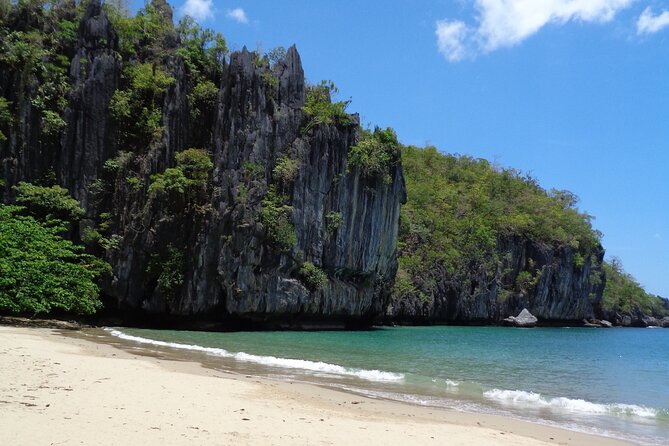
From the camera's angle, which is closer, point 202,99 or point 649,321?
point 202,99

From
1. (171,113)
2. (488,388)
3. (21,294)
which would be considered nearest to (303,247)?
(171,113)

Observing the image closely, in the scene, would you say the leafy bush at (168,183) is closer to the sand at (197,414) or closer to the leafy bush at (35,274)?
the leafy bush at (35,274)

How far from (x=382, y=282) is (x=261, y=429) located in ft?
102

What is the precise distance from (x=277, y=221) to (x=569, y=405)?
2087 centimetres

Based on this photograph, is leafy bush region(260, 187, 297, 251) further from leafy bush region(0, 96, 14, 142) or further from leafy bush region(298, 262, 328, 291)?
leafy bush region(0, 96, 14, 142)

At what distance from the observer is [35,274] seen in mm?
20625

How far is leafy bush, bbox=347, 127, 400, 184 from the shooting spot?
110ft

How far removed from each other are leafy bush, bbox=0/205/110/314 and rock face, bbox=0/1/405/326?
4802mm

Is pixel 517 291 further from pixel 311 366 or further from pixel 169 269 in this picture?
pixel 311 366

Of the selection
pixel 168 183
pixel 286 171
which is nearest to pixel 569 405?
pixel 286 171

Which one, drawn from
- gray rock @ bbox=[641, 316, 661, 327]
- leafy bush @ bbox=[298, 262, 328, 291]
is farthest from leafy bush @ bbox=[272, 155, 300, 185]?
gray rock @ bbox=[641, 316, 661, 327]

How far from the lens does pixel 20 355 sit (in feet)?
34.2

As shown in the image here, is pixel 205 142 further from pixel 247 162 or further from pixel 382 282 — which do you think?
pixel 382 282

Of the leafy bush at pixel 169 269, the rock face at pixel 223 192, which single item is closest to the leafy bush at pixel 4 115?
the rock face at pixel 223 192
